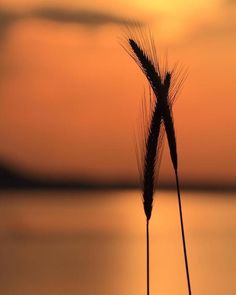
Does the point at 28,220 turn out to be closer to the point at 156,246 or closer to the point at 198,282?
the point at 156,246

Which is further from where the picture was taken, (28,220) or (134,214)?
(134,214)

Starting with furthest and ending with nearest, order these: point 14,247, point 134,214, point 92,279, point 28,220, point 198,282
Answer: point 134,214 → point 28,220 → point 14,247 → point 92,279 → point 198,282

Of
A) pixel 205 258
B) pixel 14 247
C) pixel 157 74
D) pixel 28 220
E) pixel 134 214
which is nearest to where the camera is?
pixel 157 74

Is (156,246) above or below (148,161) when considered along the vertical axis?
above

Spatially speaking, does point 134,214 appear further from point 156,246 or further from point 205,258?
point 205,258

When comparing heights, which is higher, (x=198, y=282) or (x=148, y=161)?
(x=198, y=282)

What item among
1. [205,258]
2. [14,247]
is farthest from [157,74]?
[14,247]

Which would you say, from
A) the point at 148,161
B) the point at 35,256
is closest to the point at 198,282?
the point at 35,256

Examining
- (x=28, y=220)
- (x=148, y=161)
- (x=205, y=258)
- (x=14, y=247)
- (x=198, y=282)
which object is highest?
(x=28, y=220)

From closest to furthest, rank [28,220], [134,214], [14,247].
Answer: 1. [14,247]
2. [28,220]
3. [134,214]
